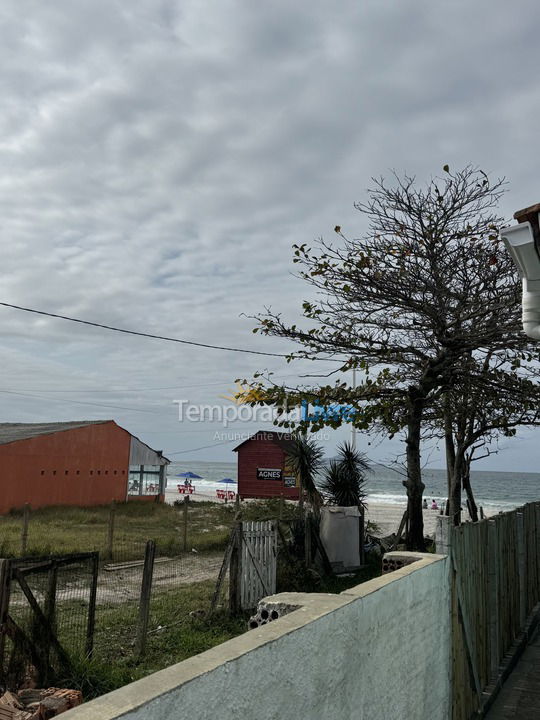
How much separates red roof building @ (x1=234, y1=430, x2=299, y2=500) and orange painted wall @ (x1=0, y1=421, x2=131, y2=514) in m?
8.69

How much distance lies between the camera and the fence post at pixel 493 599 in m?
6.76

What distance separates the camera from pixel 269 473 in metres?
40.3

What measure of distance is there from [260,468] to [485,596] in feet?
113

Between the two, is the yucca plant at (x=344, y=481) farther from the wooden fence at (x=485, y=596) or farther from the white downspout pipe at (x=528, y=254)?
the white downspout pipe at (x=528, y=254)

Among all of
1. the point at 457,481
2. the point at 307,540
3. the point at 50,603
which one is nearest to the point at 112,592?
the point at 307,540

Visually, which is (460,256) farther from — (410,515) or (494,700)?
(494,700)

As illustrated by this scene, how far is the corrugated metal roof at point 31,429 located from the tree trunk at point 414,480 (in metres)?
22.6

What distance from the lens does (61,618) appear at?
7527mm

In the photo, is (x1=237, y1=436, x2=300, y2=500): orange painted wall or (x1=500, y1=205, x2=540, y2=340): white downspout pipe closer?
(x1=500, y1=205, x2=540, y2=340): white downspout pipe

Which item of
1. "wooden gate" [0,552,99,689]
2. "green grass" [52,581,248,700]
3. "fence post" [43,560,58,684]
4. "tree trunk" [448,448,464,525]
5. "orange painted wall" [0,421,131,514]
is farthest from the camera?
"orange painted wall" [0,421,131,514]

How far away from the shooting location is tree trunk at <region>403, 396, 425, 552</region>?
37.2ft

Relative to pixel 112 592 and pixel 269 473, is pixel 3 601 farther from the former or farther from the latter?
pixel 269 473

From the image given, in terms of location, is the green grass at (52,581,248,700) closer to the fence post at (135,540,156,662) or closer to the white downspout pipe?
the fence post at (135,540,156,662)

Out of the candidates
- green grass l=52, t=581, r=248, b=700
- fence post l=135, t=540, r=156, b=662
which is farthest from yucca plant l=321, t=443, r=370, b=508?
fence post l=135, t=540, r=156, b=662
